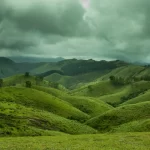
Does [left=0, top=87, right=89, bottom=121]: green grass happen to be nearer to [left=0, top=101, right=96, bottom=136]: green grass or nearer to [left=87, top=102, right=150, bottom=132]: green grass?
[left=87, top=102, right=150, bottom=132]: green grass

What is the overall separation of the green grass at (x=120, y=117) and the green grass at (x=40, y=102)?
846 inches

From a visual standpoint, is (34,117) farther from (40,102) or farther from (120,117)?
(40,102)

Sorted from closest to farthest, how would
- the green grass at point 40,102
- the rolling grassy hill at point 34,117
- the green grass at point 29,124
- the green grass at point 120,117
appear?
the green grass at point 29,124, the rolling grassy hill at point 34,117, the green grass at point 120,117, the green grass at point 40,102

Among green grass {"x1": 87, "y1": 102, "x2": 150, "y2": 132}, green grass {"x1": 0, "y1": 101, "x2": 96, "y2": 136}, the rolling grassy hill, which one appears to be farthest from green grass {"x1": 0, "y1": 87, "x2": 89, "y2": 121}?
green grass {"x1": 0, "y1": 101, "x2": 96, "y2": 136}

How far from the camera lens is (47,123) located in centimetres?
8750

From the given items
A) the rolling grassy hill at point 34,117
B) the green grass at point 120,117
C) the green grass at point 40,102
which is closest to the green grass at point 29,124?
the rolling grassy hill at point 34,117

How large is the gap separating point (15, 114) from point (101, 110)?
78.4 meters

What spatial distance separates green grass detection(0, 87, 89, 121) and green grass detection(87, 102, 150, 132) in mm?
21492

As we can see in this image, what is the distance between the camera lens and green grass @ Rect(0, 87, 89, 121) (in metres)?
129

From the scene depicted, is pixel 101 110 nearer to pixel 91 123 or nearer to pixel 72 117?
pixel 72 117

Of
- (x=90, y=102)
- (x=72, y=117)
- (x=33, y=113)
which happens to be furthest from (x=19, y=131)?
(x=90, y=102)

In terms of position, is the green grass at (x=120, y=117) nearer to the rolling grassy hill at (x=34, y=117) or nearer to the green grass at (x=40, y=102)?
the rolling grassy hill at (x=34, y=117)

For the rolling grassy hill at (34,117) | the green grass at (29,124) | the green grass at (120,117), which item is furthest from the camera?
Result: the green grass at (120,117)

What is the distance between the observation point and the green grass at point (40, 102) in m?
129
